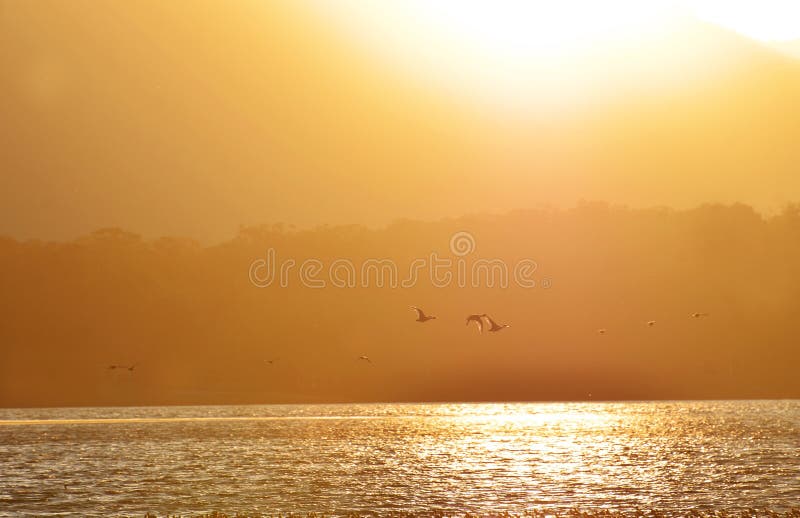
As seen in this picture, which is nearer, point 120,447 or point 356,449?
point 356,449

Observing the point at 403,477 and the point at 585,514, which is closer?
the point at 585,514

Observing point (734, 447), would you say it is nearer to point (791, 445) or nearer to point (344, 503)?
point (791, 445)

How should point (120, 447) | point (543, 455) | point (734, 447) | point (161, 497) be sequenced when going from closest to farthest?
point (161, 497), point (543, 455), point (734, 447), point (120, 447)

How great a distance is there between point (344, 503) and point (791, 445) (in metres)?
117

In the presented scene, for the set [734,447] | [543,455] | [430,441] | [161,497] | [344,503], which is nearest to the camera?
[344,503]

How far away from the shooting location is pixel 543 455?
141 meters

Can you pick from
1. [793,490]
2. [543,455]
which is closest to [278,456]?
[543,455]

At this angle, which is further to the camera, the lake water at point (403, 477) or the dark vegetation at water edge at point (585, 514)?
the lake water at point (403, 477)

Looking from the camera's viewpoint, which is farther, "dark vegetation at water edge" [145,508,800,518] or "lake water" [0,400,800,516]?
"lake water" [0,400,800,516]

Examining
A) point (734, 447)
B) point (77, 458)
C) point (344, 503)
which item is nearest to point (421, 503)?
point (344, 503)

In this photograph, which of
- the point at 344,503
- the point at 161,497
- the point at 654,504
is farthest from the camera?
the point at 161,497

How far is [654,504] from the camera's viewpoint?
75438 millimetres

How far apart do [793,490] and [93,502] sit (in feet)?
210

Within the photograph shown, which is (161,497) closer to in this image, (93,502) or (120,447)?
(93,502)
